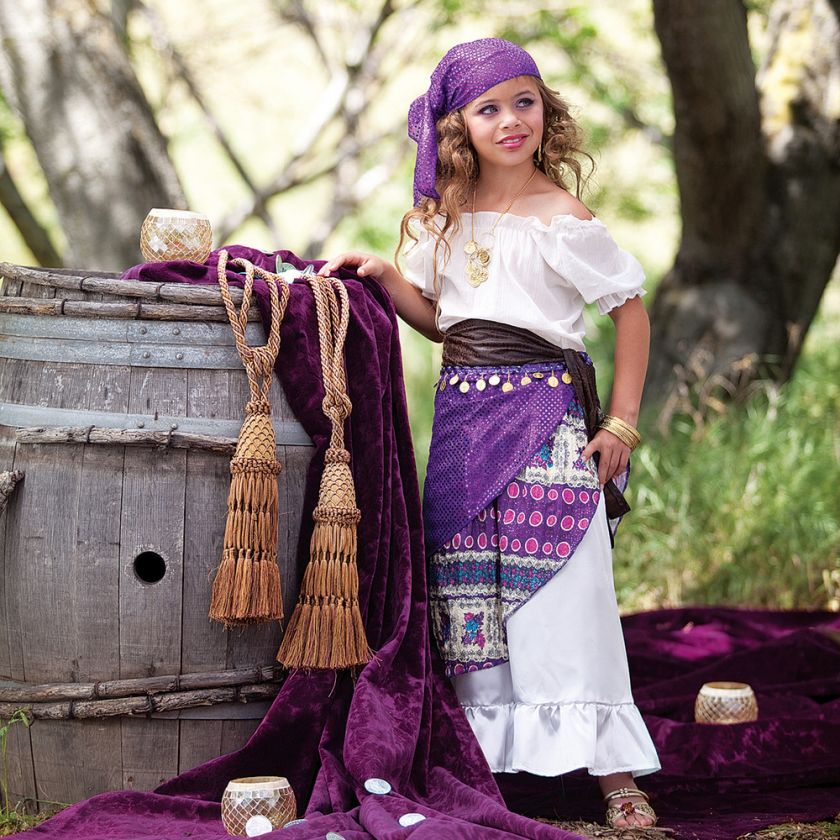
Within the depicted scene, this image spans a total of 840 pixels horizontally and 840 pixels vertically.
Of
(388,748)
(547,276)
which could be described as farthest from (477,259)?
(388,748)

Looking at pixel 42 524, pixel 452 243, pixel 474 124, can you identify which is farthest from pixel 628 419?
pixel 42 524

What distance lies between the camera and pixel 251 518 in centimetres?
237

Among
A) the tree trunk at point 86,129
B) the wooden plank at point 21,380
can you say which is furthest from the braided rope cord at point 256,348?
the tree trunk at point 86,129

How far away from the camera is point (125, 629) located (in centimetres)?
245

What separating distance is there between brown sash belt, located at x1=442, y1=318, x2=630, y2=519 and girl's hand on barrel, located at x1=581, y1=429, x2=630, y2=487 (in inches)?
1.1

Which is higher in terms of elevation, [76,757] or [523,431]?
[523,431]

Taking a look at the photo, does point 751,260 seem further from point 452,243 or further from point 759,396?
point 452,243

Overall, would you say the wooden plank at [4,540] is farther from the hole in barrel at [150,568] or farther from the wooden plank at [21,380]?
the hole in barrel at [150,568]

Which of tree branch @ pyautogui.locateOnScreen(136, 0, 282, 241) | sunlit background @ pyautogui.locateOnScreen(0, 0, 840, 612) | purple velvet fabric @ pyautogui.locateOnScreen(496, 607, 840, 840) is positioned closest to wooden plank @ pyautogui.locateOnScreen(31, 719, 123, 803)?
purple velvet fabric @ pyautogui.locateOnScreen(496, 607, 840, 840)

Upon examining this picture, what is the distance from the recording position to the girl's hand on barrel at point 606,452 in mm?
2727

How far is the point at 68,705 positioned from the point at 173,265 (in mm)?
943

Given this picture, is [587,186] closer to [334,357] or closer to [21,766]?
[334,357]

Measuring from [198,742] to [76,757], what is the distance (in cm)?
25

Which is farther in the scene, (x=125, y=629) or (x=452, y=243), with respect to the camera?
(x=452, y=243)
